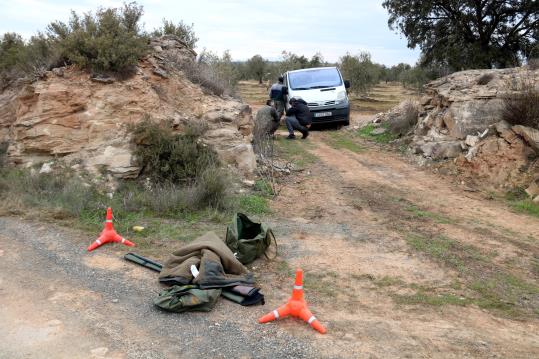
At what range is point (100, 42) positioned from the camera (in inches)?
349

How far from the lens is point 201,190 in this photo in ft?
24.2

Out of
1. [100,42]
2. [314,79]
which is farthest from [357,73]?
[100,42]

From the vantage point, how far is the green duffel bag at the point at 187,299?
4.25 m

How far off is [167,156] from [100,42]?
2.60 metres

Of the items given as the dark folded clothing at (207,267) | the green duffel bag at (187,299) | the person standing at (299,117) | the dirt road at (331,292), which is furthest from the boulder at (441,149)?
the green duffel bag at (187,299)

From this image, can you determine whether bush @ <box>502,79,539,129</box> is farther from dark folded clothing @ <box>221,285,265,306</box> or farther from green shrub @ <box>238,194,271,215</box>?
dark folded clothing @ <box>221,285,265,306</box>

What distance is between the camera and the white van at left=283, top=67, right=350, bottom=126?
1522 centimetres

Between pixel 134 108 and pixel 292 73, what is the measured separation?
852 centimetres

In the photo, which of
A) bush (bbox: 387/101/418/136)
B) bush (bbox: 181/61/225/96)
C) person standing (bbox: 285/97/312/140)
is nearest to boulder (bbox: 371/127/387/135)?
bush (bbox: 387/101/418/136)

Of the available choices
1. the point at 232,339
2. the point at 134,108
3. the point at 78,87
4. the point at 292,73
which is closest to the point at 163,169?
the point at 134,108

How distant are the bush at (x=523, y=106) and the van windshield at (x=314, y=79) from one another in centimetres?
616

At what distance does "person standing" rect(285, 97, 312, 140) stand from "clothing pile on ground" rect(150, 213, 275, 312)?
348 inches

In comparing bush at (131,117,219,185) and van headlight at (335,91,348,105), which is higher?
van headlight at (335,91,348,105)

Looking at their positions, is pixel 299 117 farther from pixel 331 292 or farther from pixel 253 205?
pixel 331 292
